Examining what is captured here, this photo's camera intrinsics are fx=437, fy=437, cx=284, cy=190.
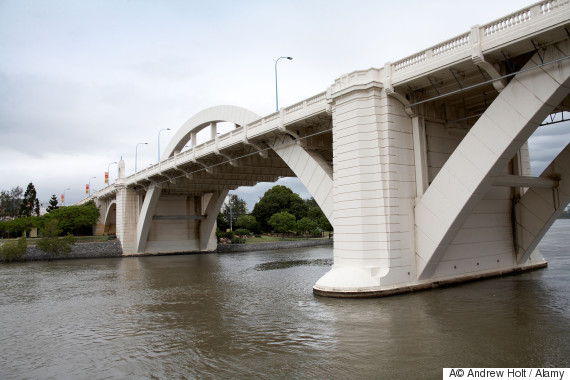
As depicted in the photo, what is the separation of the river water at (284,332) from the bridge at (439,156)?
5.67ft

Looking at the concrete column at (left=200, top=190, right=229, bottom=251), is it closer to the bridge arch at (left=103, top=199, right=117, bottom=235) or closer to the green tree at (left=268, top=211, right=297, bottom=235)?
the green tree at (left=268, top=211, right=297, bottom=235)

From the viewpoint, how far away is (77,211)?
7275cm

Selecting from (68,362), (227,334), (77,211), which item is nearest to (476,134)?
(227,334)

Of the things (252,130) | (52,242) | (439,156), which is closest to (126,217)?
(52,242)

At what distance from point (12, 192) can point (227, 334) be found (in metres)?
134

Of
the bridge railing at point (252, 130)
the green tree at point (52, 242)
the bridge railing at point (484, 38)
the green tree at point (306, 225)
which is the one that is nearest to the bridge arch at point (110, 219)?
the green tree at point (52, 242)

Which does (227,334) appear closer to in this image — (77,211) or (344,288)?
(344,288)

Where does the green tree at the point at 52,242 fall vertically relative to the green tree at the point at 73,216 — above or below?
below

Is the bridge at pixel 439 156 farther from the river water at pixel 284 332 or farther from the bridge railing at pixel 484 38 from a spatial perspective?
the river water at pixel 284 332

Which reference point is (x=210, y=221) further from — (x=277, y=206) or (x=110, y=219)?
(x=277, y=206)

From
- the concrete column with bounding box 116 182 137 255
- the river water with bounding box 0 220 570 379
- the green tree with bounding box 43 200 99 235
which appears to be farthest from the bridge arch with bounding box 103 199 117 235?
the river water with bounding box 0 220 570 379

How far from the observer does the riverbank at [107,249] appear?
Answer: 49719 millimetres

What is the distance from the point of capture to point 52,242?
49.7 metres

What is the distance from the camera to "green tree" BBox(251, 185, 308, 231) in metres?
92.1
